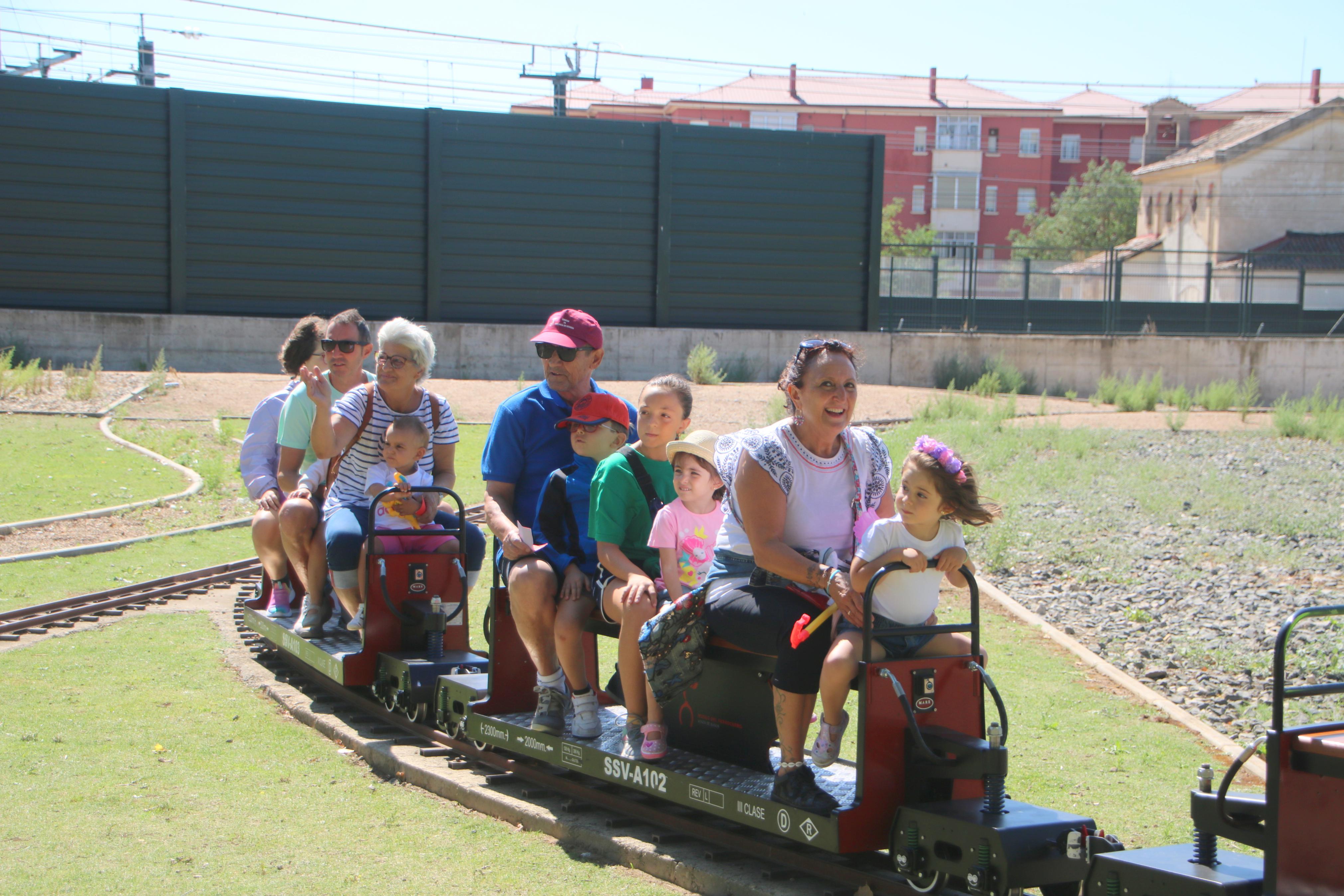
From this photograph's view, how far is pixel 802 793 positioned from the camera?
4.23 m

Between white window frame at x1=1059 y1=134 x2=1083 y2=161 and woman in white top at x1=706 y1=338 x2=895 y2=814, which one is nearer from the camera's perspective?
woman in white top at x1=706 y1=338 x2=895 y2=814

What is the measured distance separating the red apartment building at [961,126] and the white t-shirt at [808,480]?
7514cm

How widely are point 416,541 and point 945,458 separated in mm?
3531

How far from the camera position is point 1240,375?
3083 centimetres

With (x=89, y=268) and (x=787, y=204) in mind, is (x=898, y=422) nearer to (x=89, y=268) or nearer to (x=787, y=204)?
(x=787, y=204)

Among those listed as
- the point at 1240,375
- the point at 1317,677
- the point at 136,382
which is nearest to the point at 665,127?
the point at 136,382

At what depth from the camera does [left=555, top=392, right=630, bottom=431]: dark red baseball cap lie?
534cm

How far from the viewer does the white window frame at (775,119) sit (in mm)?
79312

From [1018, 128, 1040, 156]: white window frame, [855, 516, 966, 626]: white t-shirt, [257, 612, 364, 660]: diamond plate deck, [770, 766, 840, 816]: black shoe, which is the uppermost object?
[1018, 128, 1040, 156]: white window frame

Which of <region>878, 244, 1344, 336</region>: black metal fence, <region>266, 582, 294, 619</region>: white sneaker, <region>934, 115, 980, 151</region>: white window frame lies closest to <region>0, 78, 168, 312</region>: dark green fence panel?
<region>878, 244, 1344, 336</region>: black metal fence

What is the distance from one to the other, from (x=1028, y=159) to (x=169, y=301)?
71.9 meters

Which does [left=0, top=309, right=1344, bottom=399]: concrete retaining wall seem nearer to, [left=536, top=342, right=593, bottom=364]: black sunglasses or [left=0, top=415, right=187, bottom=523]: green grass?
[left=0, top=415, right=187, bottom=523]: green grass

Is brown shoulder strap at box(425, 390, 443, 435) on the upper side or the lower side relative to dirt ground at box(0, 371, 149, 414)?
upper

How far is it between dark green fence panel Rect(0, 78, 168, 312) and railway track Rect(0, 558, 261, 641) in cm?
1635
